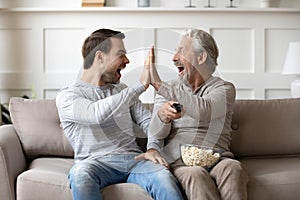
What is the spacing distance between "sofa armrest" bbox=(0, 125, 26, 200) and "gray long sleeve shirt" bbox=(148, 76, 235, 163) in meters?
0.68

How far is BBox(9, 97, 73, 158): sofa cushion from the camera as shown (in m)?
3.05

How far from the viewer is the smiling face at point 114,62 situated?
2650 mm

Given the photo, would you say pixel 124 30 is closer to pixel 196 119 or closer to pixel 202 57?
pixel 202 57

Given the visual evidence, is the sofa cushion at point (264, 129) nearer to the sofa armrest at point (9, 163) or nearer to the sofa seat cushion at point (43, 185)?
the sofa seat cushion at point (43, 185)

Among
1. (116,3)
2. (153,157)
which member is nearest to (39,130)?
(153,157)

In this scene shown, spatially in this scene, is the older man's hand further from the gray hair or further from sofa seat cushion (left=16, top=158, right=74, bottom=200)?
the gray hair

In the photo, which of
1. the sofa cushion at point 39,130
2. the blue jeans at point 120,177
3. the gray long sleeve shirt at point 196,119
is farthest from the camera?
the sofa cushion at point 39,130

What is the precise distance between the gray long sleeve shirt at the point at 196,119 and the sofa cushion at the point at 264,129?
0.96 ft

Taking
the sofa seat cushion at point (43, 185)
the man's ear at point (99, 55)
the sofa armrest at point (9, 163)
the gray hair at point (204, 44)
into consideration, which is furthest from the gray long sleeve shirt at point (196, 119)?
the sofa armrest at point (9, 163)

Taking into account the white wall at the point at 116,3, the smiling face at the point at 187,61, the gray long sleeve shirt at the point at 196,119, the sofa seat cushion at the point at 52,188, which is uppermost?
the white wall at the point at 116,3

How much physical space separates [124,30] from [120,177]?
6.95 feet

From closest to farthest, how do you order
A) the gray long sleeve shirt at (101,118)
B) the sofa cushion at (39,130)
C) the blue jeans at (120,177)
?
the blue jeans at (120,177) < the gray long sleeve shirt at (101,118) < the sofa cushion at (39,130)

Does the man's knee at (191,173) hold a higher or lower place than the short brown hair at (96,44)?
lower

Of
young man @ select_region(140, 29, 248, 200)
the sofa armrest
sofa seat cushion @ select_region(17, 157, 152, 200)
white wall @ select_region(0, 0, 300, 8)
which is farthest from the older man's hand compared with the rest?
white wall @ select_region(0, 0, 300, 8)
